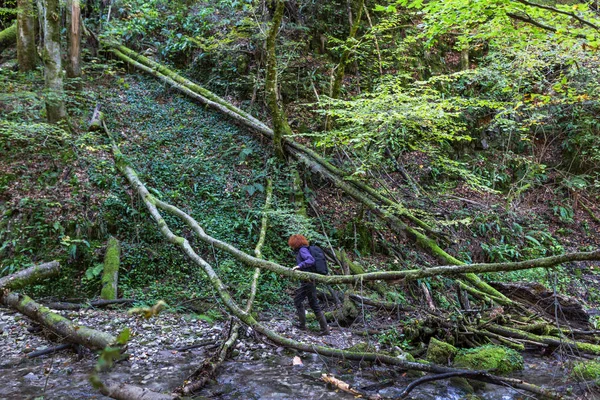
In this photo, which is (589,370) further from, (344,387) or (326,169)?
(326,169)

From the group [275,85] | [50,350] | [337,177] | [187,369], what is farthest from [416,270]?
[275,85]

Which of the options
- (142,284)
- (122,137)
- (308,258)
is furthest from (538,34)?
(122,137)

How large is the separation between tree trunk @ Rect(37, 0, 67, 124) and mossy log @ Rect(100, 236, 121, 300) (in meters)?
4.03

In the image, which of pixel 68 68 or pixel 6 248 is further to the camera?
pixel 68 68

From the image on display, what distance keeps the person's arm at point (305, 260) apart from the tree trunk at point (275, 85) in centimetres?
540

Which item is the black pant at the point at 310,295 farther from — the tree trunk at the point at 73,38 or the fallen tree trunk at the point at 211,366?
the tree trunk at the point at 73,38

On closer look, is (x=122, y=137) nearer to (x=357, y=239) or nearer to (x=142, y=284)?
(x=142, y=284)

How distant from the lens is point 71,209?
9.06 meters

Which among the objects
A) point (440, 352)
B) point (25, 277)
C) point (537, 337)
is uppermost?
point (25, 277)

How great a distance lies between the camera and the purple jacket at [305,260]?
706cm

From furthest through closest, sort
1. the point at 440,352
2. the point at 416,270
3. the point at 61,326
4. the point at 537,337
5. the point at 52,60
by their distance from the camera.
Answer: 1. the point at 52,60
2. the point at 537,337
3. the point at 440,352
4. the point at 61,326
5. the point at 416,270

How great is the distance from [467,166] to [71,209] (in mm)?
13190

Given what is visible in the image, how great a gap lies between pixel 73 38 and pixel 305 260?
1086 centimetres

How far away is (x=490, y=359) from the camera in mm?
6008
